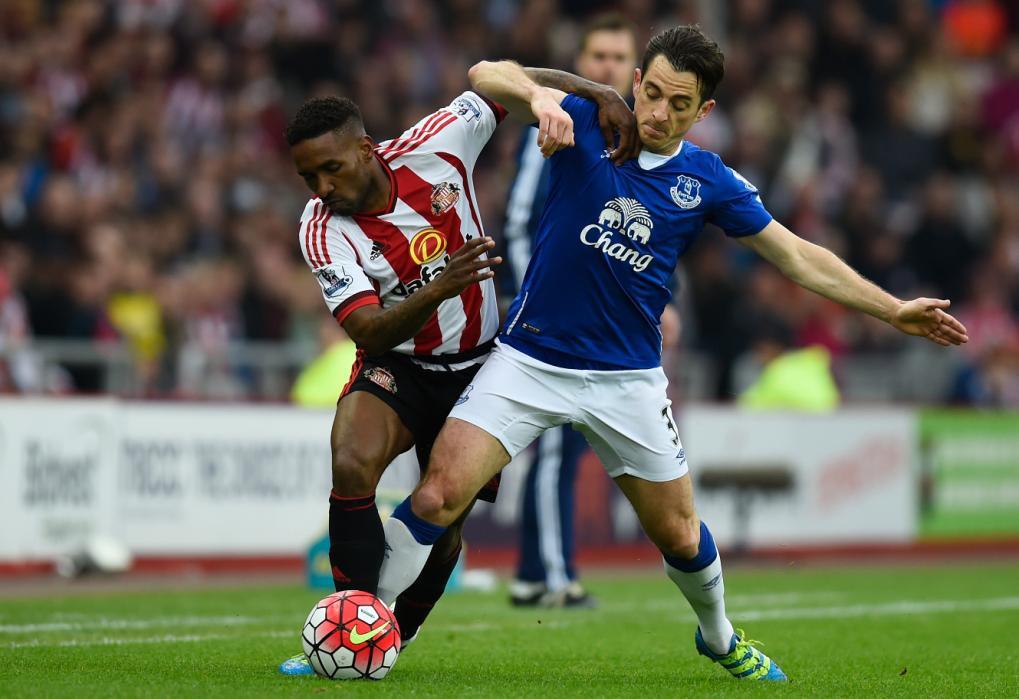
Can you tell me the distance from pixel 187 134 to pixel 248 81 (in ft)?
3.51

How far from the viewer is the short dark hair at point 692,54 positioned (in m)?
6.06

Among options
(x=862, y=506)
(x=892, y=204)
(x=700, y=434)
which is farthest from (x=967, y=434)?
(x=892, y=204)

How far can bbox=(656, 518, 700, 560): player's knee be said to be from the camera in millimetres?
6195

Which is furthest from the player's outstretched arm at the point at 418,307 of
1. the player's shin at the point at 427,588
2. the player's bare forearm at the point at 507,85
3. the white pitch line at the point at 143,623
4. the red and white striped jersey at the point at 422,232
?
the white pitch line at the point at 143,623

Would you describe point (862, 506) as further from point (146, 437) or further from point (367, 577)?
point (367, 577)

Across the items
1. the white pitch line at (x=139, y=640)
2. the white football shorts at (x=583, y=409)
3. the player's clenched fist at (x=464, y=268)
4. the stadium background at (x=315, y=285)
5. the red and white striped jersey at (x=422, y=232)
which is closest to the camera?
the player's clenched fist at (x=464, y=268)

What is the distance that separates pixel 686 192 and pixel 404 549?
172 cm

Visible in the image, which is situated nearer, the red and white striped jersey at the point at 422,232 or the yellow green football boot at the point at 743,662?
the red and white striped jersey at the point at 422,232

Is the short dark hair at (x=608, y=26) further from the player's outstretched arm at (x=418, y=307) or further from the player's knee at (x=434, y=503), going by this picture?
the player's knee at (x=434, y=503)

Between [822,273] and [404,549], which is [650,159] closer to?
[822,273]

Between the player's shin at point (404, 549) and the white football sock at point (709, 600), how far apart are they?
3.11ft

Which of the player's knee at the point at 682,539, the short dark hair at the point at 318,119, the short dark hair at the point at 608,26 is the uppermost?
the short dark hair at the point at 608,26

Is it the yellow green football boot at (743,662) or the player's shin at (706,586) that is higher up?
the player's shin at (706,586)

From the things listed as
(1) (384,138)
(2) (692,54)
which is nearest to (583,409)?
(2) (692,54)
